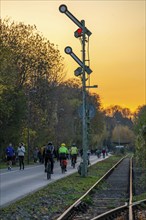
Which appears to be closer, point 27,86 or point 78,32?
point 78,32

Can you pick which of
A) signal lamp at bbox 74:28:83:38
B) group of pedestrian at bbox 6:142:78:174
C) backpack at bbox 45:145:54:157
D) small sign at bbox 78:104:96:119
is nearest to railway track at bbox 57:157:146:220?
backpack at bbox 45:145:54:157

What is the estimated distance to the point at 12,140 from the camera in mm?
55781

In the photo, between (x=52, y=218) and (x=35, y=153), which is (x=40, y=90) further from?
(x=52, y=218)

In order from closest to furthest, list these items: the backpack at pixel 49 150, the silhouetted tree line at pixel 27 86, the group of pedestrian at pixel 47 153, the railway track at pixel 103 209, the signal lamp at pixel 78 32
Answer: the railway track at pixel 103 209 < the backpack at pixel 49 150 < the group of pedestrian at pixel 47 153 < the signal lamp at pixel 78 32 < the silhouetted tree line at pixel 27 86

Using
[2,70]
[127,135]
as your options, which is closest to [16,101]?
[2,70]

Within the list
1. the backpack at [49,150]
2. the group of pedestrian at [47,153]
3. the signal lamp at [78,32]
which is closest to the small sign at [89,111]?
the group of pedestrian at [47,153]

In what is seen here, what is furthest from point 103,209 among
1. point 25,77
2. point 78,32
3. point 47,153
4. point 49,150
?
point 25,77

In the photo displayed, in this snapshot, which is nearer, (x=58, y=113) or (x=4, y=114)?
(x=4, y=114)

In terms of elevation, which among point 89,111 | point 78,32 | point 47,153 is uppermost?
point 78,32

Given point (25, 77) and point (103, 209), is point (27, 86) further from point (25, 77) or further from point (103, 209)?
point (103, 209)

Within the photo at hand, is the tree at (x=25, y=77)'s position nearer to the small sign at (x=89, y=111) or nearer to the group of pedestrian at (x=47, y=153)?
the group of pedestrian at (x=47, y=153)

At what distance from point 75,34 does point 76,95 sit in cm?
8693

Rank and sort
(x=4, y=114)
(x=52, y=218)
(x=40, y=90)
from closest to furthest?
1. (x=52, y=218)
2. (x=4, y=114)
3. (x=40, y=90)

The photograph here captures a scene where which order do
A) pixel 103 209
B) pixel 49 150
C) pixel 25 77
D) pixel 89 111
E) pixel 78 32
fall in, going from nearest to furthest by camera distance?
pixel 103 209
pixel 49 150
pixel 78 32
pixel 89 111
pixel 25 77
